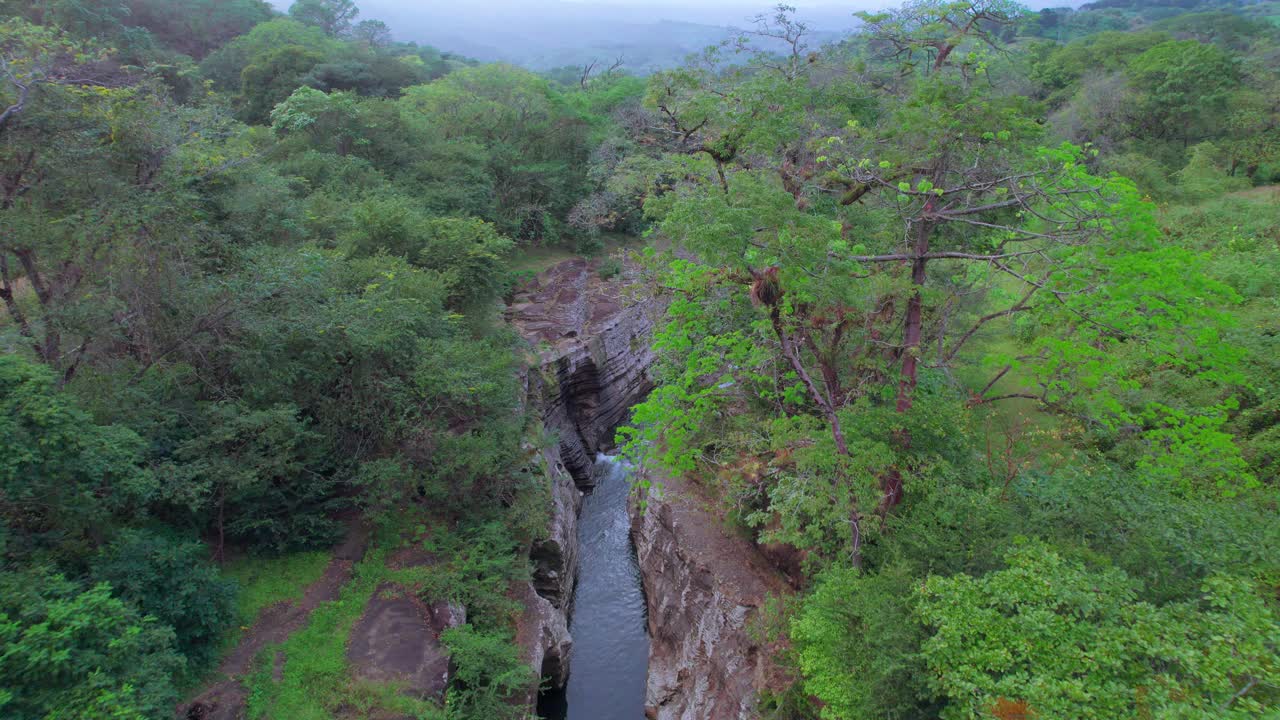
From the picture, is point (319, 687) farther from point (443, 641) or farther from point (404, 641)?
point (443, 641)

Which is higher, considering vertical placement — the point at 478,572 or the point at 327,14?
the point at 327,14

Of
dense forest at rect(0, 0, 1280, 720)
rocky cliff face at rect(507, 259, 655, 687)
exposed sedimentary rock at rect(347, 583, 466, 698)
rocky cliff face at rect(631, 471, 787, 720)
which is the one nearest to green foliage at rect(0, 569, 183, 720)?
dense forest at rect(0, 0, 1280, 720)

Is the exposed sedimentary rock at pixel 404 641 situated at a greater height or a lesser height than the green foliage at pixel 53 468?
lesser

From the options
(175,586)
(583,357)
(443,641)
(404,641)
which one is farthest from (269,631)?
(583,357)

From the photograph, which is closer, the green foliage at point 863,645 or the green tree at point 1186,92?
the green foliage at point 863,645

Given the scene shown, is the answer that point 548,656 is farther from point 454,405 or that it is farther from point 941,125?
point 941,125

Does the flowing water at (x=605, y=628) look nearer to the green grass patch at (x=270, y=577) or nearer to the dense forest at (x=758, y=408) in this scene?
the dense forest at (x=758, y=408)

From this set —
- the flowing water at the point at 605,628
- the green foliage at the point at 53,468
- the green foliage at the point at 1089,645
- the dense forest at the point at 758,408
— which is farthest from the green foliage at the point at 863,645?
the green foliage at the point at 53,468

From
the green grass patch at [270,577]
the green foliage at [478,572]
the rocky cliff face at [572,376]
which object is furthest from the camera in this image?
the rocky cliff face at [572,376]
